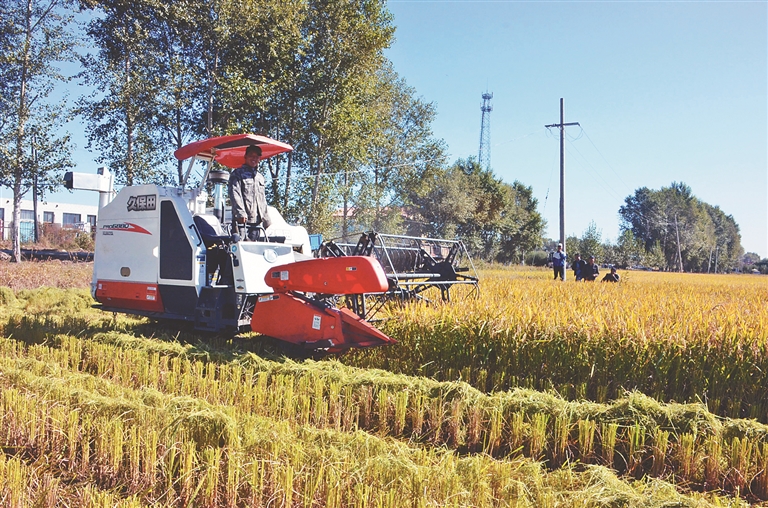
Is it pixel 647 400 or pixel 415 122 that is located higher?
pixel 415 122

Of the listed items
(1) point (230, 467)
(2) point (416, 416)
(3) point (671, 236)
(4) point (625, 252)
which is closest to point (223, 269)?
(2) point (416, 416)

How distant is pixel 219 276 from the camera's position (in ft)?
23.3

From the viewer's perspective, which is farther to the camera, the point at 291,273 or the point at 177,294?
the point at 177,294

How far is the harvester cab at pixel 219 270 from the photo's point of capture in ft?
19.4

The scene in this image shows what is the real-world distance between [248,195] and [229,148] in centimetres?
93

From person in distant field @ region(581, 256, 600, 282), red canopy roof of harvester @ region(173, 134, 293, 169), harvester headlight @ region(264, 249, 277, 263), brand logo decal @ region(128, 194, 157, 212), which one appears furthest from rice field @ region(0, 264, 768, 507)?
person in distant field @ region(581, 256, 600, 282)

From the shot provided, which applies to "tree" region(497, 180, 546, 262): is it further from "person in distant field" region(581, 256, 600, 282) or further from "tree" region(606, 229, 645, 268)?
"person in distant field" region(581, 256, 600, 282)

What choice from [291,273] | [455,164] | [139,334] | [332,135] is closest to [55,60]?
[332,135]

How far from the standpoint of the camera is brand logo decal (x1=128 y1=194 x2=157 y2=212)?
23.8 ft

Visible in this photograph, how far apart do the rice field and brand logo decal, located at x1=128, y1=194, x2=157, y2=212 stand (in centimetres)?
174

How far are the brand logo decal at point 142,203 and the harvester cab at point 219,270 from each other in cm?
1

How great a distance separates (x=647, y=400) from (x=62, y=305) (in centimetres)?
1088

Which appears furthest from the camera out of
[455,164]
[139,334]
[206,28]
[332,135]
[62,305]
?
[455,164]

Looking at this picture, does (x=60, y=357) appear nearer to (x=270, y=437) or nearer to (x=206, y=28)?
(x=270, y=437)
